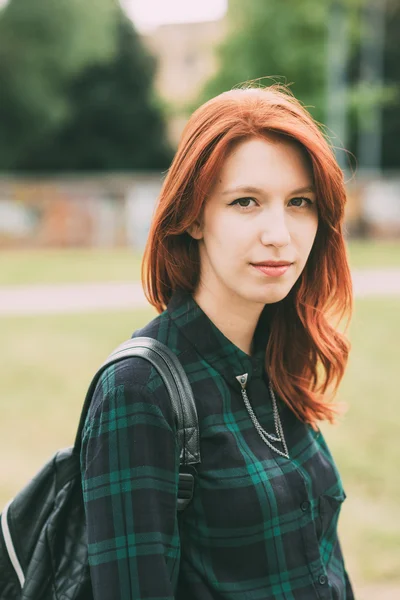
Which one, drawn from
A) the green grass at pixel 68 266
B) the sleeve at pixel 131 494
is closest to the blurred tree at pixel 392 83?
the green grass at pixel 68 266

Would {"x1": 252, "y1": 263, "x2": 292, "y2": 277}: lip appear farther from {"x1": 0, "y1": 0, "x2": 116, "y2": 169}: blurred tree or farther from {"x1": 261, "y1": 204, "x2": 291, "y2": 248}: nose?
{"x1": 0, "y1": 0, "x2": 116, "y2": 169}: blurred tree

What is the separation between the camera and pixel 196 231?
1665mm

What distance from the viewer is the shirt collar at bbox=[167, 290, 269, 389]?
160 cm

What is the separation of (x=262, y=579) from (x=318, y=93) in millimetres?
26957

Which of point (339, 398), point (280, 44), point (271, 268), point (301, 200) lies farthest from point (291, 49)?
point (271, 268)

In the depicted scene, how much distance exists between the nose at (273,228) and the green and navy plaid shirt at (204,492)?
0.78 feet

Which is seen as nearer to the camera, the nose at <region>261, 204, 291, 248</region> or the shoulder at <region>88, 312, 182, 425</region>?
the shoulder at <region>88, 312, 182, 425</region>

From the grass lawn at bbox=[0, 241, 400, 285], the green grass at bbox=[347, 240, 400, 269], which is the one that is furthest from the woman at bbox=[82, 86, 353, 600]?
the green grass at bbox=[347, 240, 400, 269]

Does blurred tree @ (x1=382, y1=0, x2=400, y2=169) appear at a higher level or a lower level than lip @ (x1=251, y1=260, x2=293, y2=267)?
higher

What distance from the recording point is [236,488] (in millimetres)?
1467

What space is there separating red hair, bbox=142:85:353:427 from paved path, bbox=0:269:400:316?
9.33m

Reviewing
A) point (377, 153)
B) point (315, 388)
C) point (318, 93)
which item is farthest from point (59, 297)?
point (377, 153)

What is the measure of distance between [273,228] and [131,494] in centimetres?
62

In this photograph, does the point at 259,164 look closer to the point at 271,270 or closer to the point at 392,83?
the point at 271,270
